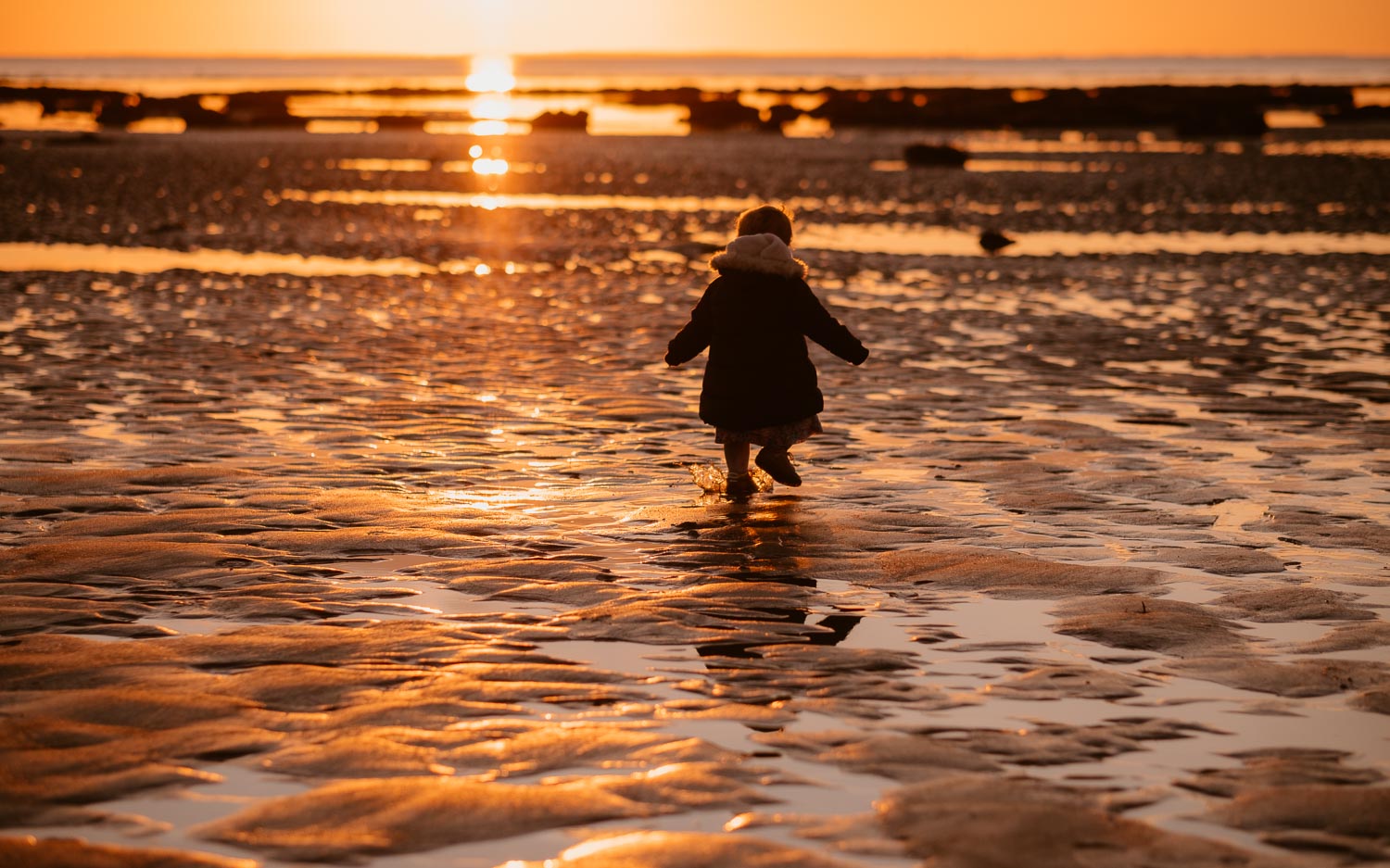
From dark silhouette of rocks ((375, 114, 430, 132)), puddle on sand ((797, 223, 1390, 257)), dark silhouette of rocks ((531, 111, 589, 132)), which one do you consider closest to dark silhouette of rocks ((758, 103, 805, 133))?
dark silhouette of rocks ((531, 111, 589, 132))

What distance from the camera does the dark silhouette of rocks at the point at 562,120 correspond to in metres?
60.8

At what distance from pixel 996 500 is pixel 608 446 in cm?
237

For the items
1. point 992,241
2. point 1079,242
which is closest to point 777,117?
point 1079,242

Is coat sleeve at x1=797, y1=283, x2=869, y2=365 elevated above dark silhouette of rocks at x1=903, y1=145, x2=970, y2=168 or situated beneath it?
situated beneath

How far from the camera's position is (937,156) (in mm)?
40094

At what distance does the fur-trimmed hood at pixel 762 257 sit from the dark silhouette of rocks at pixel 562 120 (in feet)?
174

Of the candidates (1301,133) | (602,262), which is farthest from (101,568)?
(1301,133)

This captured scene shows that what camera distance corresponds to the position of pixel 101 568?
20.8ft

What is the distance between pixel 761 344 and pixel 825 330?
1.07 ft

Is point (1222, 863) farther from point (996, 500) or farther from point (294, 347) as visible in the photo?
point (294, 347)

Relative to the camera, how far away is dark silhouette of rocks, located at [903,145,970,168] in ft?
131

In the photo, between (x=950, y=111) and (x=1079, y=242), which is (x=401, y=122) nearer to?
(x=950, y=111)

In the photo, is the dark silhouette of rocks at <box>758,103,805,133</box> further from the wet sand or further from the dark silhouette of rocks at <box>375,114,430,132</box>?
the wet sand

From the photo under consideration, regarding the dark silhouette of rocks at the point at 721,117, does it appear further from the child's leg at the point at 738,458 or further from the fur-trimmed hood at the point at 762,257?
the child's leg at the point at 738,458
